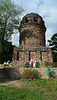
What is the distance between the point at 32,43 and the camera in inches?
748

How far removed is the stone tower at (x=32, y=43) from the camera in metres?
17.1

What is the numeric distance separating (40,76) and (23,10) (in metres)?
14.4

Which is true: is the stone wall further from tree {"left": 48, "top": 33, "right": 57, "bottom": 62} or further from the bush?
tree {"left": 48, "top": 33, "right": 57, "bottom": 62}

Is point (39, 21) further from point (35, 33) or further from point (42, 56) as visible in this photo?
point (42, 56)

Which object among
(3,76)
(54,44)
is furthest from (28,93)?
(54,44)

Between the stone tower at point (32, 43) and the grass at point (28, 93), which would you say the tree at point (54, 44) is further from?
the grass at point (28, 93)

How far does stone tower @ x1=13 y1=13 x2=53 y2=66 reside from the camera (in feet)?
56.1

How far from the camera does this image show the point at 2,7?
17047 millimetres

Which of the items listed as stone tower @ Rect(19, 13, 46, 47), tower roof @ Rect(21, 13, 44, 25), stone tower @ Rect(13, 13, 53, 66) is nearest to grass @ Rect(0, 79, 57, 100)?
stone tower @ Rect(13, 13, 53, 66)

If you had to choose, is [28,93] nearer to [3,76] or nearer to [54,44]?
[3,76]

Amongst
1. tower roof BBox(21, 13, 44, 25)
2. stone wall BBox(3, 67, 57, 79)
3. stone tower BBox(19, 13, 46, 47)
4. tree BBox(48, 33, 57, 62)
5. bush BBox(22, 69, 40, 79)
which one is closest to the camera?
bush BBox(22, 69, 40, 79)

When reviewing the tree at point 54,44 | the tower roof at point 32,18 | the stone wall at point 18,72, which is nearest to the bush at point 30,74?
the stone wall at point 18,72

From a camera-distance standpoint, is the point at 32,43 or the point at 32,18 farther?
the point at 32,18

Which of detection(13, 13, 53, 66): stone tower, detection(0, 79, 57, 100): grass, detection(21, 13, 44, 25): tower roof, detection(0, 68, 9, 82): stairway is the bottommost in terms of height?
detection(0, 68, 9, 82): stairway
